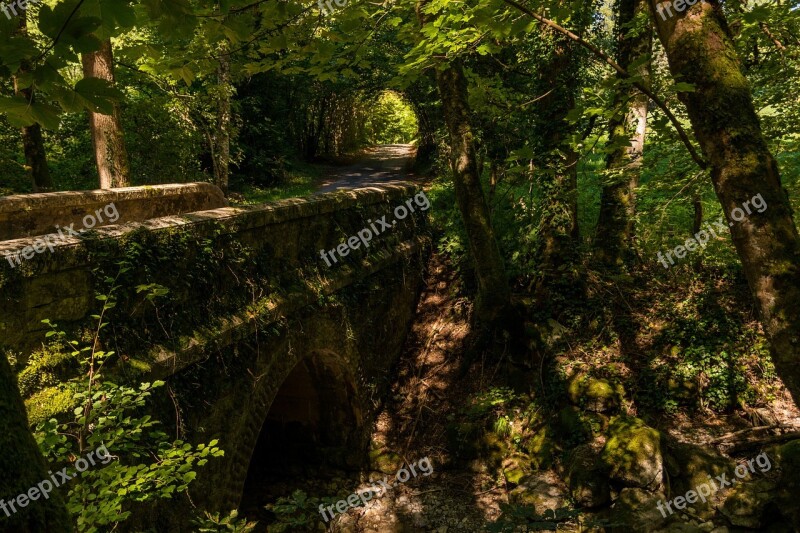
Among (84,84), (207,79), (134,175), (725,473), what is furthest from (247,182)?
(84,84)

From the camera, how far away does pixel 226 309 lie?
5.37 metres

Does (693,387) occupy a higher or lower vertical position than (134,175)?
lower

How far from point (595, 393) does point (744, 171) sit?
621 centimetres

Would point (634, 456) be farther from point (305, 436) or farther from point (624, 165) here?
point (305, 436)

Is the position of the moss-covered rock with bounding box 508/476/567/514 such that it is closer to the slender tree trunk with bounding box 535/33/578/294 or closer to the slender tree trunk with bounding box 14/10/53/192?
the slender tree trunk with bounding box 535/33/578/294

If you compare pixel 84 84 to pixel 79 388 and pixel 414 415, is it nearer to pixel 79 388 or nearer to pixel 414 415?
pixel 79 388

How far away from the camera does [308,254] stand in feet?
23.3

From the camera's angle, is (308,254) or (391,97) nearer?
(308,254)

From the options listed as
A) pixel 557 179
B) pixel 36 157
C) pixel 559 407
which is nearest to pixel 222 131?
pixel 36 157

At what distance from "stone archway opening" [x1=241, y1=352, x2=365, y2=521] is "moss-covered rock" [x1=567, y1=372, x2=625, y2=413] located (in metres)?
3.62

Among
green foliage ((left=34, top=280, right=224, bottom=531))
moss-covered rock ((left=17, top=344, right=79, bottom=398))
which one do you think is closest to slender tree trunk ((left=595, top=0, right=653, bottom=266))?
green foliage ((left=34, top=280, right=224, bottom=531))

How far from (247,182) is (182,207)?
9.85m

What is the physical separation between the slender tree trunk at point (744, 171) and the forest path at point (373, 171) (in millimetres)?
14563

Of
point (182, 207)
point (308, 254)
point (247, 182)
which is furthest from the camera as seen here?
point (247, 182)
